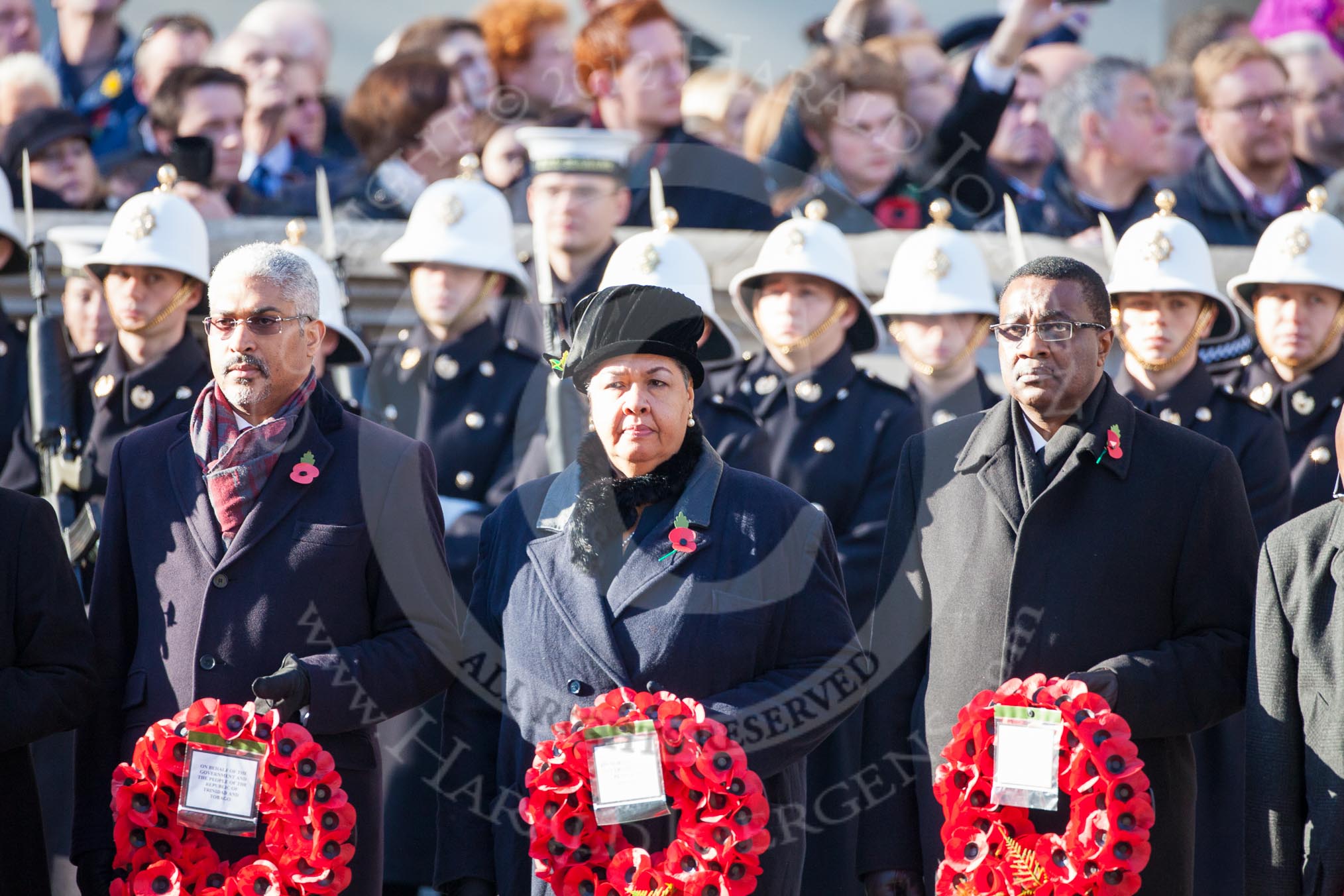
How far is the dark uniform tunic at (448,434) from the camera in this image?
680 cm

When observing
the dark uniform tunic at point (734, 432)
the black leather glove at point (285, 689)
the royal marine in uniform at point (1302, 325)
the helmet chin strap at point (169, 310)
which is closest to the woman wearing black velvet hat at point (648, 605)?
the black leather glove at point (285, 689)

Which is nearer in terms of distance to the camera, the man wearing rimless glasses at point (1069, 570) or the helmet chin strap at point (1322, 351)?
the man wearing rimless glasses at point (1069, 570)

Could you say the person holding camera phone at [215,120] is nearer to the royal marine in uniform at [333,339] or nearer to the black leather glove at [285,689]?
the royal marine in uniform at [333,339]

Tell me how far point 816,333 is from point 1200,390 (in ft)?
4.53

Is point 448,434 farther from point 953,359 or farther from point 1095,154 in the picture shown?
point 1095,154

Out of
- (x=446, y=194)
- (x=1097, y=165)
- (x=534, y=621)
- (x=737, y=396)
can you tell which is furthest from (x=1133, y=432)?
(x=1097, y=165)

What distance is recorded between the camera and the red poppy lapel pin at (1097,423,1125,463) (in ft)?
15.0

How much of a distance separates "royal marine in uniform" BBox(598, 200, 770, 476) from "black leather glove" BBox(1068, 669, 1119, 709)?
244cm

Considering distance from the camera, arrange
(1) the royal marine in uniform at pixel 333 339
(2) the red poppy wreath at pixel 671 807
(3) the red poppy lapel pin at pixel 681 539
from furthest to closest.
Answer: (1) the royal marine in uniform at pixel 333 339, (3) the red poppy lapel pin at pixel 681 539, (2) the red poppy wreath at pixel 671 807

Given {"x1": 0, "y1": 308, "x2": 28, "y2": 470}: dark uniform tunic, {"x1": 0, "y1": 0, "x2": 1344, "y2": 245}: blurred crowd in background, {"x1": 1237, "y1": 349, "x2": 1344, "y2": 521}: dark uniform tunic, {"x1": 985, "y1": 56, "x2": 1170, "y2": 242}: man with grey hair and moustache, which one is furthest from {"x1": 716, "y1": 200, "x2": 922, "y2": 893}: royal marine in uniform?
{"x1": 0, "y1": 308, "x2": 28, "y2": 470}: dark uniform tunic

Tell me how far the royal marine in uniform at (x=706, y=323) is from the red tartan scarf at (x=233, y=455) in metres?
2.16

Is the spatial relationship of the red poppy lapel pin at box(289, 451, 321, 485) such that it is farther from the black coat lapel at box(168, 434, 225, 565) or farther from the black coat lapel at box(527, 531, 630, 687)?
the black coat lapel at box(527, 531, 630, 687)

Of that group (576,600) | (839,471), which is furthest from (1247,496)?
(576,600)

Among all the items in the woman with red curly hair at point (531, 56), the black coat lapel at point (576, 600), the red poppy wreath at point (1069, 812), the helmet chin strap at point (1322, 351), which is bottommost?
the red poppy wreath at point (1069, 812)
